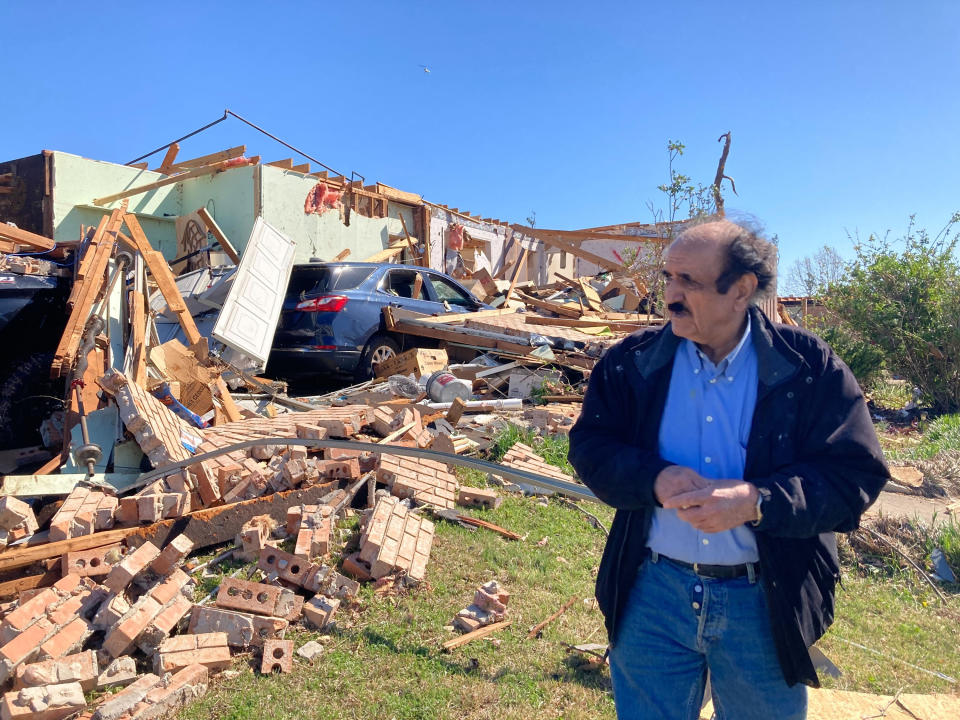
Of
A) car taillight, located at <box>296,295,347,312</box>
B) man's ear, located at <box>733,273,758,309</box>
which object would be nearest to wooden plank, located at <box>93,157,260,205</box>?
car taillight, located at <box>296,295,347,312</box>

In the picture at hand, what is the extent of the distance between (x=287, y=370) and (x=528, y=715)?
21.1 ft

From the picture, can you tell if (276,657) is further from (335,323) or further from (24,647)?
(335,323)

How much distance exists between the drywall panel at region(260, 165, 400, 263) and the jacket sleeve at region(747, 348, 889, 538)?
448 inches

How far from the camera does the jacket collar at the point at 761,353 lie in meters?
1.82

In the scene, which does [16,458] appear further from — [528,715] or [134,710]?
[528,715]

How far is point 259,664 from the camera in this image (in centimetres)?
323

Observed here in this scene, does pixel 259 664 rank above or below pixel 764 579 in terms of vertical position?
below

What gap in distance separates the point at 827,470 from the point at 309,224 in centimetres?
1364

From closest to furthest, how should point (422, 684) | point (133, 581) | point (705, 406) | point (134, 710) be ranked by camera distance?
point (705, 406) < point (134, 710) < point (422, 684) < point (133, 581)

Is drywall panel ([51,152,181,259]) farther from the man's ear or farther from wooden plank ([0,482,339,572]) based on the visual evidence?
the man's ear

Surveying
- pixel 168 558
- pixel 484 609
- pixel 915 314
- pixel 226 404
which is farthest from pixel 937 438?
pixel 168 558

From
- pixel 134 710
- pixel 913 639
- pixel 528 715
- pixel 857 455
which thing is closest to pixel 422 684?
pixel 528 715

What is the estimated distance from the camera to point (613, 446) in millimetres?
1924

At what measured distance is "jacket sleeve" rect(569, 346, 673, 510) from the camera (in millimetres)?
1806
